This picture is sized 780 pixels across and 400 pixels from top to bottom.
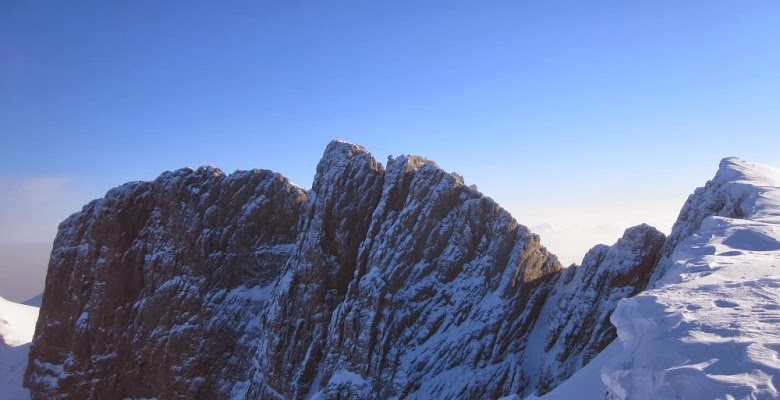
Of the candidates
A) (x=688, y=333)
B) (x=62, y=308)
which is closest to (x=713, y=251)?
(x=688, y=333)

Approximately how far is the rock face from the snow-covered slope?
15.4 feet

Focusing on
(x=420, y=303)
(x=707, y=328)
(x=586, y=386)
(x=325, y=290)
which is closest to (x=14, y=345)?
(x=325, y=290)

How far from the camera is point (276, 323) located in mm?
57656

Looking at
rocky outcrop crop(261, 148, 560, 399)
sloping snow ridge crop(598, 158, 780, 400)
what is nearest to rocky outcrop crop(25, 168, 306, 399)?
rocky outcrop crop(261, 148, 560, 399)

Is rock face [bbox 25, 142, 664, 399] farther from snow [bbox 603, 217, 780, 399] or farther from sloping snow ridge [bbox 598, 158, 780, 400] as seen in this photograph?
snow [bbox 603, 217, 780, 399]

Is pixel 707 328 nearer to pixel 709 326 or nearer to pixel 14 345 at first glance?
pixel 709 326

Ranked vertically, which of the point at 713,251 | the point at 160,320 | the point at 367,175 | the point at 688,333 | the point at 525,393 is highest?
the point at 367,175

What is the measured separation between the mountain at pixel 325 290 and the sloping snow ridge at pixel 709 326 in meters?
2.71

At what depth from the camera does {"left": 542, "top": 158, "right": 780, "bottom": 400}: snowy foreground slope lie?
457 inches

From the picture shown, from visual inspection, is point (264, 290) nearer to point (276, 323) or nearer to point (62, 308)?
point (276, 323)

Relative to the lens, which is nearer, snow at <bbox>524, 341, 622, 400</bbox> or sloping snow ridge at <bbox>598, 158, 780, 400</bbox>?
sloping snow ridge at <bbox>598, 158, 780, 400</bbox>

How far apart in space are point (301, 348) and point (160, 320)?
→ 24447 mm

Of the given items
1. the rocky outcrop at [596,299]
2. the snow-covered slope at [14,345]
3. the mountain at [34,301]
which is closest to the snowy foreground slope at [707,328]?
the rocky outcrop at [596,299]

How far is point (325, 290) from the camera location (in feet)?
188
